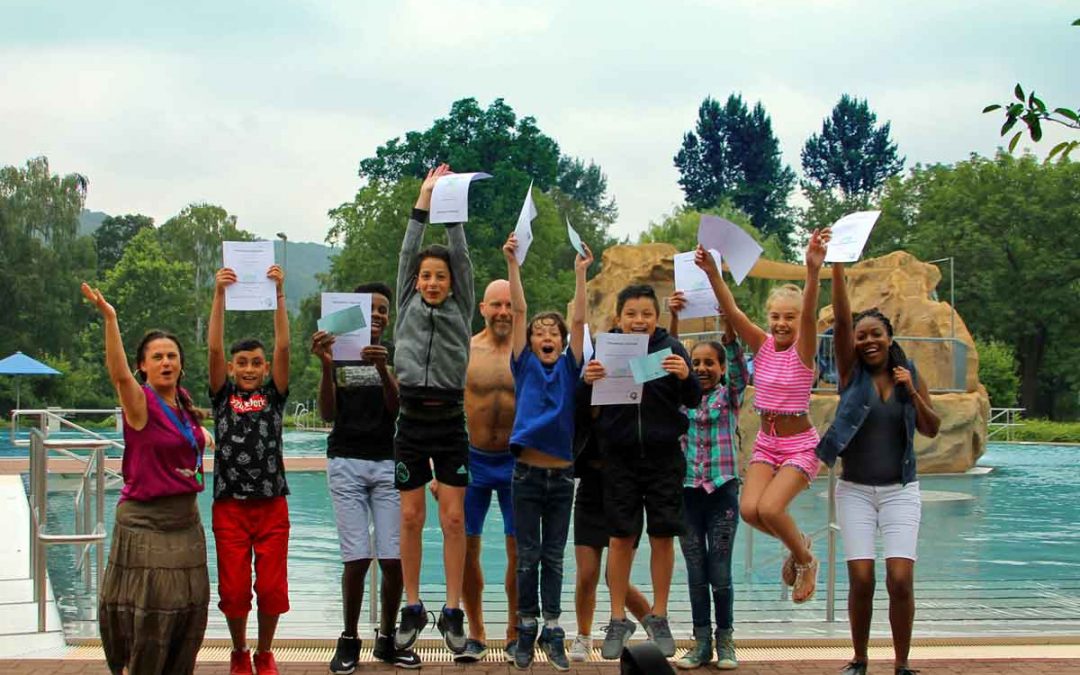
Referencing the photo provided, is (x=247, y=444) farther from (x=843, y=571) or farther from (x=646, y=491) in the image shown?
(x=843, y=571)

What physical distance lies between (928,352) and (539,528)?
18375mm

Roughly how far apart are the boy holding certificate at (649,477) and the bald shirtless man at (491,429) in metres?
0.56

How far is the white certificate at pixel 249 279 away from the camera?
6.13 m

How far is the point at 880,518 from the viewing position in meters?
6.03

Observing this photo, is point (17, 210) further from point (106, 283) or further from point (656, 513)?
Result: point (656, 513)

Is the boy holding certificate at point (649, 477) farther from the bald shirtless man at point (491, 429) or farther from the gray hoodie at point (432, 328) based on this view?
the gray hoodie at point (432, 328)

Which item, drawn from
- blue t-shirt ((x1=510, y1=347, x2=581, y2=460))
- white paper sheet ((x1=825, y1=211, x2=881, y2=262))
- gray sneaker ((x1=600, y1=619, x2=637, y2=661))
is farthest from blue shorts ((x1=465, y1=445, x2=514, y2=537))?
white paper sheet ((x1=825, y1=211, x2=881, y2=262))

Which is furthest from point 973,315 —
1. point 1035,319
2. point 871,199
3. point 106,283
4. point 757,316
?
point 106,283

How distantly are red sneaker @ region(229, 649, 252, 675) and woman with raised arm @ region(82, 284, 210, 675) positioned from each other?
41 centimetres

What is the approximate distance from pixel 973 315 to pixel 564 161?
55.8 m

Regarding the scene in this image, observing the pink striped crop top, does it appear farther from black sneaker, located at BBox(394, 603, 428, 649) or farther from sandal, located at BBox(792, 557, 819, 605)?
black sneaker, located at BBox(394, 603, 428, 649)

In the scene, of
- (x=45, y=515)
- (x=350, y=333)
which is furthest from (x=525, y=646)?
(x=45, y=515)

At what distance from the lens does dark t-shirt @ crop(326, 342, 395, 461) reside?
20.8 ft

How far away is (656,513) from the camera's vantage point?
6.16 m
